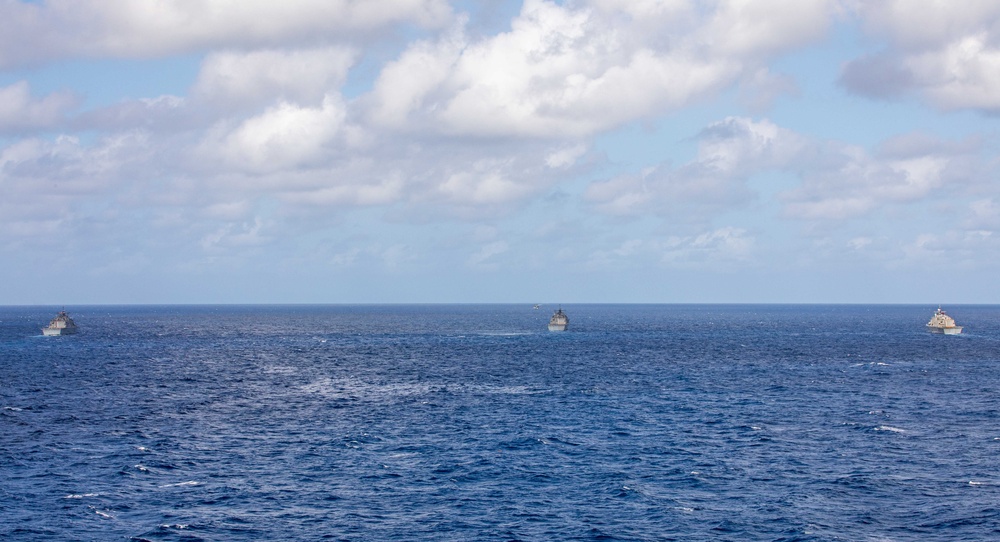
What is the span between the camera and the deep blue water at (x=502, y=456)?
5150cm

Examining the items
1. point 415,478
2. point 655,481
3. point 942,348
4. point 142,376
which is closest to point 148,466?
point 415,478

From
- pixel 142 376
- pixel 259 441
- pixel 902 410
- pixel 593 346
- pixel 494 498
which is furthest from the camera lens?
pixel 593 346

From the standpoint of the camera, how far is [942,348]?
181000mm

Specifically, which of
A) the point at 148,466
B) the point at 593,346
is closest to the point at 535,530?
the point at 148,466

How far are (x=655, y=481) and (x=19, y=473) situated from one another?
45.5 m

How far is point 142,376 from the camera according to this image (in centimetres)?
12950

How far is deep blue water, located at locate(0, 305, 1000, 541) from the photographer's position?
5150cm

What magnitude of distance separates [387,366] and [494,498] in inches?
3555

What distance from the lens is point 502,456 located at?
69312 mm

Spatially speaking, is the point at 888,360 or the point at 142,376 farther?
the point at 888,360

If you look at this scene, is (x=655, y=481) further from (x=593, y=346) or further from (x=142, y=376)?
(x=593, y=346)

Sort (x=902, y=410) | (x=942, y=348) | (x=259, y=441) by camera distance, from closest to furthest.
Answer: (x=259, y=441) < (x=902, y=410) < (x=942, y=348)

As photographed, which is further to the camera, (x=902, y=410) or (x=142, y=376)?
(x=142, y=376)

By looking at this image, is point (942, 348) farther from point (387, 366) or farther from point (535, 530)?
point (535, 530)
